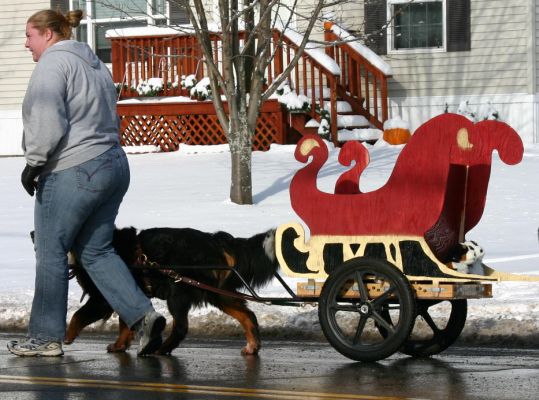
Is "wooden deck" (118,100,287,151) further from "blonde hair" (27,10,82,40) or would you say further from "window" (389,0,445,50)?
"blonde hair" (27,10,82,40)

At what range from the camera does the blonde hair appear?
7535 mm

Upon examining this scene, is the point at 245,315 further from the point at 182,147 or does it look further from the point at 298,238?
the point at 182,147

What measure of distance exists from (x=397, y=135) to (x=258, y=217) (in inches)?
205

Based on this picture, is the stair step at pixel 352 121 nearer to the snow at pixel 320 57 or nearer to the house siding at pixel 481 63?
the snow at pixel 320 57

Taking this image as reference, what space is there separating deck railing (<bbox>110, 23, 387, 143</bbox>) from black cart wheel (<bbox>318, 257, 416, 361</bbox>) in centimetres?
1281

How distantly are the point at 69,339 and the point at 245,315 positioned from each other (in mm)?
1104

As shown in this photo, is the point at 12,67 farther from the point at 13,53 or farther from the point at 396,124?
the point at 396,124

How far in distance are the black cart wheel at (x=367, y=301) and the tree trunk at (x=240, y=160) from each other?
9.20 meters

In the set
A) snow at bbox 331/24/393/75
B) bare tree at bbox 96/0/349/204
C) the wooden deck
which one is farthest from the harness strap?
snow at bbox 331/24/393/75

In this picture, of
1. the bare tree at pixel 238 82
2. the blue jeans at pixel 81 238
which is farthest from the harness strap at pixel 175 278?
the bare tree at pixel 238 82

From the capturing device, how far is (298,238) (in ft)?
25.0

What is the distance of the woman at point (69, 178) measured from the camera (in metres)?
7.29

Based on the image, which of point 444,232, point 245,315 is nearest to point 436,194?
point 444,232

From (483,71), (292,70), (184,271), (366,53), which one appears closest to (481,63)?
(483,71)
